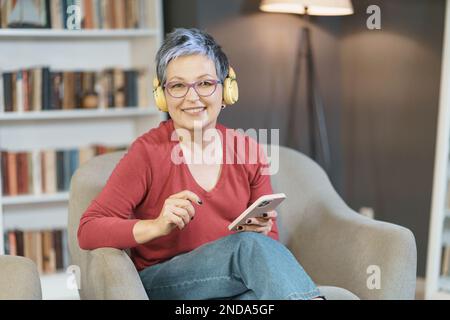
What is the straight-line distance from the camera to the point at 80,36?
3.10m

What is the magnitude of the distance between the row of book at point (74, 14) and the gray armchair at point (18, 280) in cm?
162

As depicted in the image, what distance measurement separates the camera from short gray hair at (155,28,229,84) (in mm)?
1576

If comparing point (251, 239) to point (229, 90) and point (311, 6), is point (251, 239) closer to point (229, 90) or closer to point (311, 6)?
point (229, 90)

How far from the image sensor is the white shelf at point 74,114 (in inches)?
115

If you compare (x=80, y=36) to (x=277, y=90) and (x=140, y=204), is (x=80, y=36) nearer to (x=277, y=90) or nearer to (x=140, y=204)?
(x=277, y=90)

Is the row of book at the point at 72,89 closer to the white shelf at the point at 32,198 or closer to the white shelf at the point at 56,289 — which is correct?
the white shelf at the point at 32,198

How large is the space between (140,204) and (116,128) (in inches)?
67.1

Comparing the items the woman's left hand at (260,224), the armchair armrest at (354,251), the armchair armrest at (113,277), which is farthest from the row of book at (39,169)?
the woman's left hand at (260,224)

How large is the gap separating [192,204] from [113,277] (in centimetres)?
29

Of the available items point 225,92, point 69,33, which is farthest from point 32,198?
point 225,92

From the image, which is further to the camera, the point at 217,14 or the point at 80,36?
the point at 80,36

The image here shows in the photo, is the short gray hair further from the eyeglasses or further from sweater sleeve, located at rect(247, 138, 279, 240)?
sweater sleeve, located at rect(247, 138, 279, 240)

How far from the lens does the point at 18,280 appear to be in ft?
4.61
